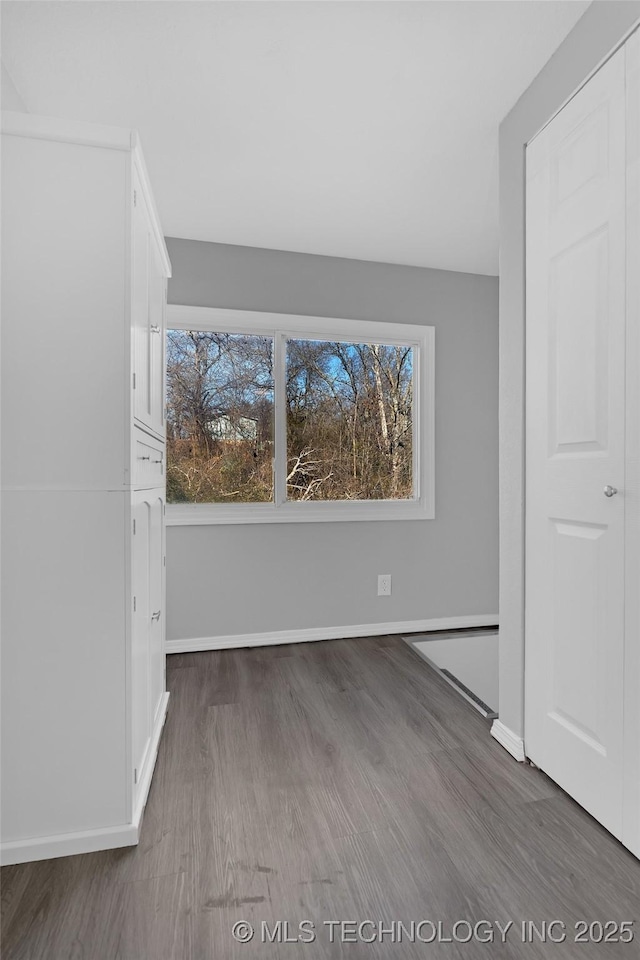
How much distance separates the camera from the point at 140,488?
159 centimetres

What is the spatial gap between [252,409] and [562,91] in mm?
2025

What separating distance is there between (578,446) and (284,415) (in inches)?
72.6

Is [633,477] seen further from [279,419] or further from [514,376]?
[279,419]

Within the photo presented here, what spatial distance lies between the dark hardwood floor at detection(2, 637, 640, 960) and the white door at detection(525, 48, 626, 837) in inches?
9.3

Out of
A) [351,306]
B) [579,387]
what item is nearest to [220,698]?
[579,387]

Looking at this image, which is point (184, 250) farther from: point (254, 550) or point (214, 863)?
point (214, 863)

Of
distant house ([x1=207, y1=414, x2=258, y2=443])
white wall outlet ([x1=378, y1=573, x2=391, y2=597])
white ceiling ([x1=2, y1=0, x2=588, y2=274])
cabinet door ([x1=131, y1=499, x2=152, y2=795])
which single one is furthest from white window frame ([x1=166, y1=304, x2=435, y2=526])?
cabinet door ([x1=131, y1=499, x2=152, y2=795])

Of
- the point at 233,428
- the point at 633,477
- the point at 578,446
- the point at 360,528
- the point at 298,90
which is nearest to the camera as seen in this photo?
the point at 633,477

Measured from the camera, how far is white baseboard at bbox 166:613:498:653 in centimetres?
293

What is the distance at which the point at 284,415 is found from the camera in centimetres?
308

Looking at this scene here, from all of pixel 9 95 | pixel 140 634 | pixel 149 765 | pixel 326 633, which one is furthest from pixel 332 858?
pixel 9 95

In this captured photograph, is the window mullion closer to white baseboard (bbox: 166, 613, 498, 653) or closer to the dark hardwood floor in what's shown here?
Result: white baseboard (bbox: 166, 613, 498, 653)

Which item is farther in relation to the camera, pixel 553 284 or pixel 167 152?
pixel 167 152

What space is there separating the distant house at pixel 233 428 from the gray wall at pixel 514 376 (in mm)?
1560
